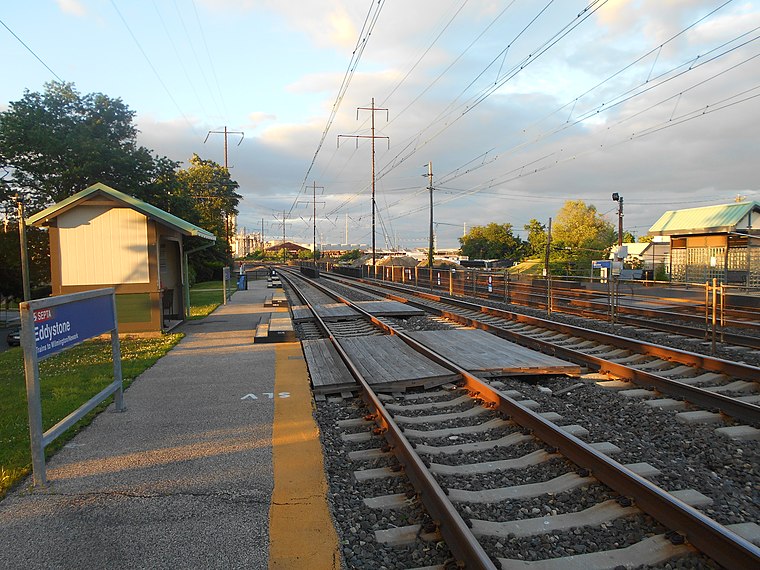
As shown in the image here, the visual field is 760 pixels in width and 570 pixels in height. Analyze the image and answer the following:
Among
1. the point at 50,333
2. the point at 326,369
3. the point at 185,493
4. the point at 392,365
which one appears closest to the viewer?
the point at 185,493

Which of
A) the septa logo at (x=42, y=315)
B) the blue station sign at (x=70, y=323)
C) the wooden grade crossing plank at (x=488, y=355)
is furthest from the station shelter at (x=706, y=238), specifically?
the septa logo at (x=42, y=315)

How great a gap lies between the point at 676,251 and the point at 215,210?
4395 centimetres

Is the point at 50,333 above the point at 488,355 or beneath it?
above

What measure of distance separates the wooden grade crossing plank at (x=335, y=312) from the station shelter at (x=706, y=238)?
18596mm

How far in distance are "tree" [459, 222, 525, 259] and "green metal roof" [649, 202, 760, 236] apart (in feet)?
195

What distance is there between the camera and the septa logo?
4.84 meters

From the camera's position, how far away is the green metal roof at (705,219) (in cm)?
2948

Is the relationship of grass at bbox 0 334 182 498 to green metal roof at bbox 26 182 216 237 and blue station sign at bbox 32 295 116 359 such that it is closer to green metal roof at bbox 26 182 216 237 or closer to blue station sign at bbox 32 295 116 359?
blue station sign at bbox 32 295 116 359

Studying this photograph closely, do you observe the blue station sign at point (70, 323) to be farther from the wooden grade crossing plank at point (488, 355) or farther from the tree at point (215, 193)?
the tree at point (215, 193)

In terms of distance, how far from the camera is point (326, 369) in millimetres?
8766

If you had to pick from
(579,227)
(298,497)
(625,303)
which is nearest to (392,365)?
(298,497)

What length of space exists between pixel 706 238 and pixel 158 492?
32.5 m

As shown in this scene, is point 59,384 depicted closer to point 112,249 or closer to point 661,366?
point 112,249

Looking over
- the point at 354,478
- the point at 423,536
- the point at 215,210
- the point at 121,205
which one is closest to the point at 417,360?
the point at 354,478
